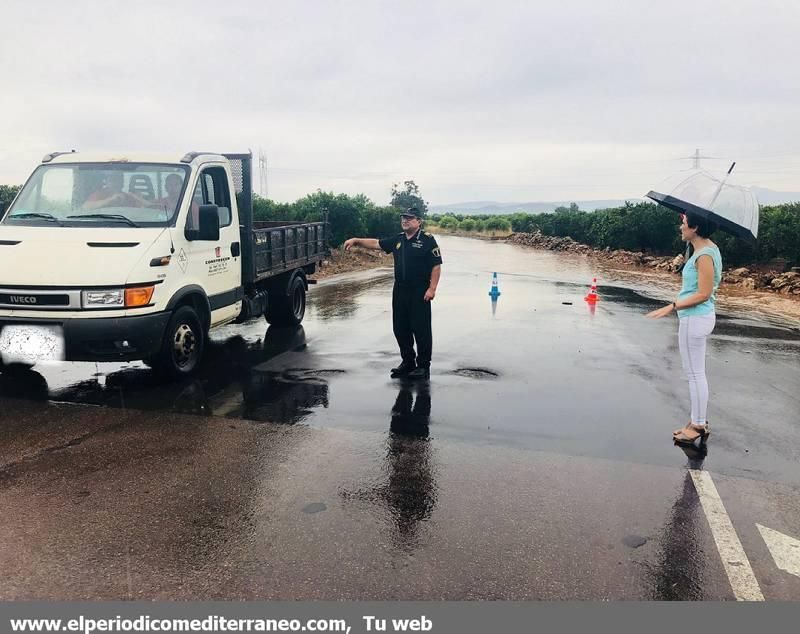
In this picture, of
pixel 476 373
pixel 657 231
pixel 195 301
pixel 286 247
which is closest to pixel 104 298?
pixel 195 301

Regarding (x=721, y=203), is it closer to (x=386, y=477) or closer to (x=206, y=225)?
(x=386, y=477)

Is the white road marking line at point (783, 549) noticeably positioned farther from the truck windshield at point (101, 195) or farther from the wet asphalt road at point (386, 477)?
the truck windshield at point (101, 195)

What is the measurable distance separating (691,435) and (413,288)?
3.16 m

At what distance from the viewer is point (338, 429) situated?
18.2ft

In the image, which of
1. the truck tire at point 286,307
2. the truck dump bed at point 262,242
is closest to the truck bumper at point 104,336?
the truck dump bed at point 262,242

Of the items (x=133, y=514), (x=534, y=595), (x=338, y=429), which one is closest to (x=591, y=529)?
(x=534, y=595)

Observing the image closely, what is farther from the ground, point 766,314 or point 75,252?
point 75,252

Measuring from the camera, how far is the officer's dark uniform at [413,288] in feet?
23.3

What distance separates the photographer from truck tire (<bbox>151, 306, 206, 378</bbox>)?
6586mm

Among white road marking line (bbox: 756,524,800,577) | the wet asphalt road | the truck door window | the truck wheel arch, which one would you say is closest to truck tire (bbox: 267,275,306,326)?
the wet asphalt road

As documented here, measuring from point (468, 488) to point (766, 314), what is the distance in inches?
444

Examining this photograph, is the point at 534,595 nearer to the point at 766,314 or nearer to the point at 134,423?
the point at 134,423

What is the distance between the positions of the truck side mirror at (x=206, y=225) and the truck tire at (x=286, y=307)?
3143mm

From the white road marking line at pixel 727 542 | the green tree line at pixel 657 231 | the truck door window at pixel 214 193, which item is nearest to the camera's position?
the white road marking line at pixel 727 542
